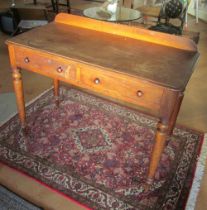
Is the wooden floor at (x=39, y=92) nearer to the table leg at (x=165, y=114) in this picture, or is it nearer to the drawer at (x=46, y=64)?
the table leg at (x=165, y=114)

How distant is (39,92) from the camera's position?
94.8 inches

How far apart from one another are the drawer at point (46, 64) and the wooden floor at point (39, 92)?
2.25 ft

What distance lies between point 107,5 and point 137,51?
1.58m

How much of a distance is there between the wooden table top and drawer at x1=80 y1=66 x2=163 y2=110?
0.12 ft

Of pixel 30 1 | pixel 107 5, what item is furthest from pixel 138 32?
pixel 30 1

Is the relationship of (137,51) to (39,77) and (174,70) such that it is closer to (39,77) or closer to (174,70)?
(174,70)

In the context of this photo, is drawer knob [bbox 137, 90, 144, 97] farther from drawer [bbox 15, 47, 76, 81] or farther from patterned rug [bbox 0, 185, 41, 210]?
patterned rug [bbox 0, 185, 41, 210]

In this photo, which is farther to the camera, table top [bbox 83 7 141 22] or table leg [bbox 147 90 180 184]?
table top [bbox 83 7 141 22]

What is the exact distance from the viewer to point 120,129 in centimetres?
197

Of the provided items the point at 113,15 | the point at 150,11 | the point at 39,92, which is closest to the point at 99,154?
the point at 39,92

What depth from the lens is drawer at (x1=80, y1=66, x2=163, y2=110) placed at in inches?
44.6

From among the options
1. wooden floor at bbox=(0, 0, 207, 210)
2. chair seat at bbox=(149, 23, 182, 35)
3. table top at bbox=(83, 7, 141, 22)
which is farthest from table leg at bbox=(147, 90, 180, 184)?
chair seat at bbox=(149, 23, 182, 35)

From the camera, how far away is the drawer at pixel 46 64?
4.30ft

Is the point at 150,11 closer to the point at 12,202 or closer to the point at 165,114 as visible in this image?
the point at 165,114
